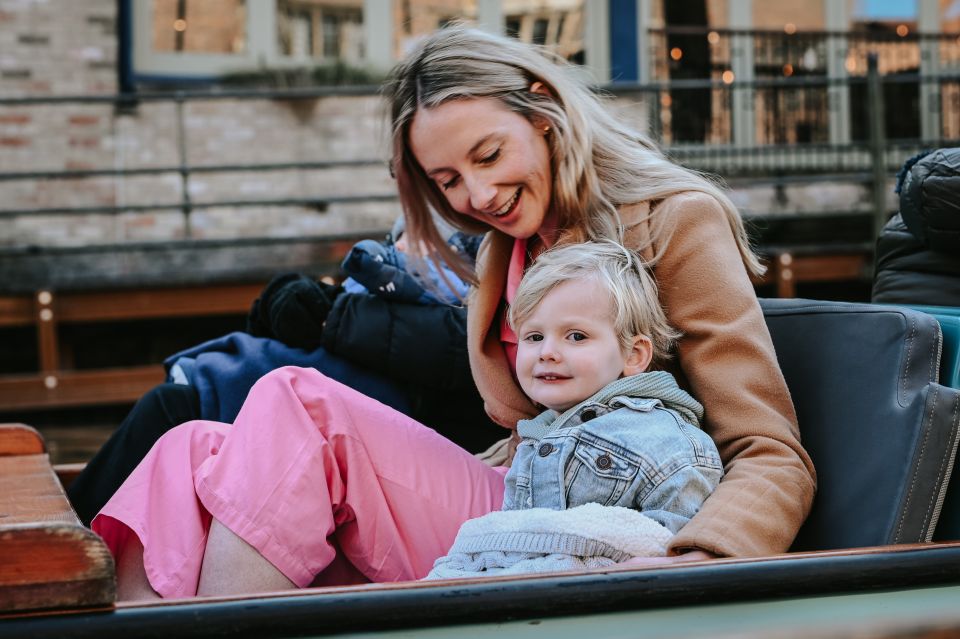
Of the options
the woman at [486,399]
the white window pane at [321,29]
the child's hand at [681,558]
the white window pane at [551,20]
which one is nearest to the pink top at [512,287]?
the woman at [486,399]

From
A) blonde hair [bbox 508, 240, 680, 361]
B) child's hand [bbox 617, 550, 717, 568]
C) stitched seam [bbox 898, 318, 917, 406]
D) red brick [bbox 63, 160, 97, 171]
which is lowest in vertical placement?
child's hand [bbox 617, 550, 717, 568]

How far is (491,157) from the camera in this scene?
6.70 feet

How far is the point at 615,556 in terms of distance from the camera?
1618 millimetres

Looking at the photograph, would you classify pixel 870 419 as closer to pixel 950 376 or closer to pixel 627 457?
pixel 950 376

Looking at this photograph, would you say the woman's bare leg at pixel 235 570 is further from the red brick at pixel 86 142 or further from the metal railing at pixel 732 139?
the red brick at pixel 86 142

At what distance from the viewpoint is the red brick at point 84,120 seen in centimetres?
784

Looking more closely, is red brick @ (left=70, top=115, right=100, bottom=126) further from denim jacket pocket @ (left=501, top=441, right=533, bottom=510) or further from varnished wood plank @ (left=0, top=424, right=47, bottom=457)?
denim jacket pocket @ (left=501, top=441, right=533, bottom=510)

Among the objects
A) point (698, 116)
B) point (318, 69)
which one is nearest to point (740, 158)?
point (698, 116)

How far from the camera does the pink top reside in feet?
7.19

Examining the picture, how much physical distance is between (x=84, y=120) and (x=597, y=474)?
7033mm

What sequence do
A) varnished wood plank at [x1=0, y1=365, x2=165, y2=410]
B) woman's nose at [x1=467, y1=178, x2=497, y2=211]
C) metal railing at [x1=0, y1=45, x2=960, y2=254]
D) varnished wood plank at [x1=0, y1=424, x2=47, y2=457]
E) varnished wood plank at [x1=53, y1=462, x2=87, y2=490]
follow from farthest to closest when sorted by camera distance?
metal railing at [x1=0, y1=45, x2=960, y2=254]
varnished wood plank at [x1=0, y1=365, x2=165, y2=410]
varnished wood plank at [x1=53, y1=462, x2=87, y2=490]
varnished wood plank at [x1=0, y1=424, x2=47, y2=457]
woman's nose at [x1=467, y1=178, x2=497, y2=211]

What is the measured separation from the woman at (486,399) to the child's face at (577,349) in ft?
0.42

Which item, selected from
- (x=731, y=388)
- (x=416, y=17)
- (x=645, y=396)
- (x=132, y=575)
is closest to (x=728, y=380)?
(x=731, y=388)

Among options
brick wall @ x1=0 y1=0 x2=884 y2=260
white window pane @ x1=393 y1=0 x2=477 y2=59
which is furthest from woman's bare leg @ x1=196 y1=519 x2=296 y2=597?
white window pane @ x1=393 y1=0 x2=477 y2=59
